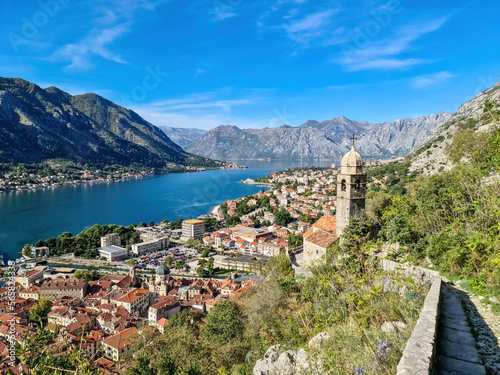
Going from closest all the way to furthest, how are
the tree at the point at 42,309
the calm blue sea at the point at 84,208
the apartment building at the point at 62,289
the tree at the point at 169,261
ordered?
1. the tree at the point at 42,309
2. the apartment building at the point at 62,289
3. the tree at the point at 169,261
4. the calm blue sea at the point at 84,208

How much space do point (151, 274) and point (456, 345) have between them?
2388 cm

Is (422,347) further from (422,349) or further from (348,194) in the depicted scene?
(348,194)

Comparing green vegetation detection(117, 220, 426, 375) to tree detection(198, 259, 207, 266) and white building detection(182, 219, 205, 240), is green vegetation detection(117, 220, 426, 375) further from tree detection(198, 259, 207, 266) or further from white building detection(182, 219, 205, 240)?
white building detection(182, 219, 205, 240)

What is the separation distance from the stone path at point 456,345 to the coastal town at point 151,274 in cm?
301

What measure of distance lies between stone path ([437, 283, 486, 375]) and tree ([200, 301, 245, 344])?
17.1 feet

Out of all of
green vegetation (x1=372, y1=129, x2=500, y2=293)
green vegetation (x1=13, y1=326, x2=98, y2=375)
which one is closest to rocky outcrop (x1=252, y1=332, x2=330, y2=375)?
green vegetation (x1=372, y1=129, x2=500, y2=293)

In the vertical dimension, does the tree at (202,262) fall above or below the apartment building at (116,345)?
below

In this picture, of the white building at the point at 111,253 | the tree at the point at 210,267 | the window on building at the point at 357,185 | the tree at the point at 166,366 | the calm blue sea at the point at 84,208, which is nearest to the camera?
the tree at the point at 166,366

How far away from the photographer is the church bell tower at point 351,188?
882 centimetres

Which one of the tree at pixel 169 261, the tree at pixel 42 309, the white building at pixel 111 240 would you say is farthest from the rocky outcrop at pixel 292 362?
the white building at pixel 111 240

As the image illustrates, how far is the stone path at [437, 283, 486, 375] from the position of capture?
→ 2.17 m

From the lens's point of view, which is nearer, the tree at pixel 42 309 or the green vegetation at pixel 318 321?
the green vegetation at pixel 318 321

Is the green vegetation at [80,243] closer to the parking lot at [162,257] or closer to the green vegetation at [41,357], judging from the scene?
the parking lot at [162,257]

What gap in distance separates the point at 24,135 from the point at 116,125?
2454 inches
